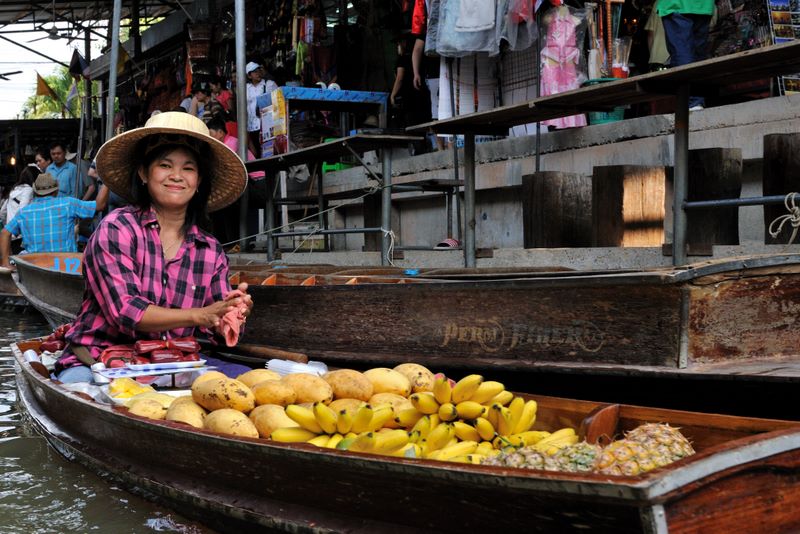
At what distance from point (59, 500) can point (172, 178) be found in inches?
56.4

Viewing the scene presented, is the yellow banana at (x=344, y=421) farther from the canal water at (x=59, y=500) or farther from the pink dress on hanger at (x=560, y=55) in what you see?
the pink dress on hanger at (x=560, y=55)

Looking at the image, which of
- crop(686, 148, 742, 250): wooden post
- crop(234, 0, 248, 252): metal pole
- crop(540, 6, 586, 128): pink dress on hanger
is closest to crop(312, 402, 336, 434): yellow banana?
crop(686, 148, 742, 250): wooden post

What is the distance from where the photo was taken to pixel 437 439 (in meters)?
2.61

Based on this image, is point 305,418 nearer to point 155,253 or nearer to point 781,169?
point 155,253

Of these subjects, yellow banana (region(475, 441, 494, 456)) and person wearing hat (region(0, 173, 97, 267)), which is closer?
yellow banana (region(475, 441, 494, 456))

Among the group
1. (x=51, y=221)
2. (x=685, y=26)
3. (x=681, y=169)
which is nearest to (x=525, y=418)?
(x=681, y=169)

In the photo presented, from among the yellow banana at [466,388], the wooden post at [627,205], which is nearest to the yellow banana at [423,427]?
the yellow banana at [466,388]

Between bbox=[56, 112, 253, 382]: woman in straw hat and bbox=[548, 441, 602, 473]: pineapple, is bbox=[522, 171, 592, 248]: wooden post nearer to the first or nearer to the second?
bbox=[56, 112, 253, 382]: woman in straw hat

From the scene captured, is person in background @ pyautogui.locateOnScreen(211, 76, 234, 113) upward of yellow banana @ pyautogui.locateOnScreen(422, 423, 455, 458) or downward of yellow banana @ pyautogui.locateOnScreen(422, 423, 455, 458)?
upward

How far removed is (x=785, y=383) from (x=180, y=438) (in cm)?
199

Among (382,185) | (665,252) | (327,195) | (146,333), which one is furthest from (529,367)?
(327,195)

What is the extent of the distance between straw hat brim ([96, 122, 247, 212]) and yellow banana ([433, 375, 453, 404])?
180 cm

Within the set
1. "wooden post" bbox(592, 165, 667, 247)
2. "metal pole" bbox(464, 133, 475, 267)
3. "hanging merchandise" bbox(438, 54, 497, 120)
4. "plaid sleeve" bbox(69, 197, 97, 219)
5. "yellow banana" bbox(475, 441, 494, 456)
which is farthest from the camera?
"plaid sleeve" bbox(69, 197, 97, 219)

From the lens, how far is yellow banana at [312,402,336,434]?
2.62 m
